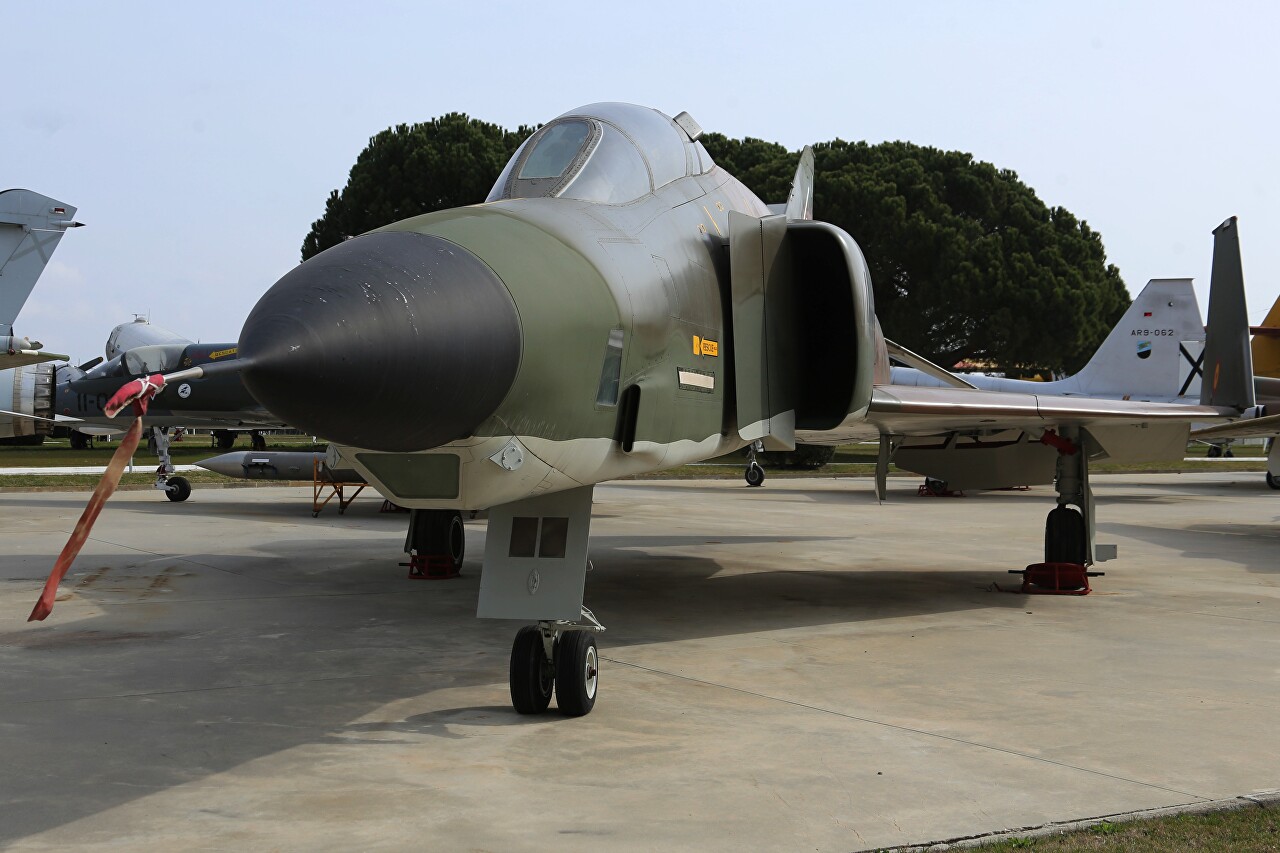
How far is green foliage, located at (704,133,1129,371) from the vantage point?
42188 millimetres

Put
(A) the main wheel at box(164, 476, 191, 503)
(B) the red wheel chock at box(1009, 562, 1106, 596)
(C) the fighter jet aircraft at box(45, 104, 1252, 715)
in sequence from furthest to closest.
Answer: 1. (A) the main wheel at box(164, 476, 191, 503)
2. (B) the red wheel chock at box(1009, 562, 1106, 596)
3. (C) the fighter jet aircraft at box(45, 104, 1252, 715)

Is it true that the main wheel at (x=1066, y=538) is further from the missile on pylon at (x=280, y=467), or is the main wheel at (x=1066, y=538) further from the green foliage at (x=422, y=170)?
the green foliage at (x=422, y=170)

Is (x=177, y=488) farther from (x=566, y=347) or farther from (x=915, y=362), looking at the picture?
(x=566, y=347)

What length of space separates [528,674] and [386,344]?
2485mm

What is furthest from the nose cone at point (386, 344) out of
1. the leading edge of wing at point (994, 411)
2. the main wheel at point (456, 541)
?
the main wheel at point (456, 541)

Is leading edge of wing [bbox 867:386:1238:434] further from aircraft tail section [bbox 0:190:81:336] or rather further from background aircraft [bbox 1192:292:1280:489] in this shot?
aircraft tail section [bbox 0:190:81:336]

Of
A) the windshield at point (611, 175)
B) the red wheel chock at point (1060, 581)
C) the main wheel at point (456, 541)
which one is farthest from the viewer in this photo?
the main wheel at point (456, 541)

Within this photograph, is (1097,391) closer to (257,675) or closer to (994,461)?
(994,461)

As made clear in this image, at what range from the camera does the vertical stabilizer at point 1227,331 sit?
1035 cm

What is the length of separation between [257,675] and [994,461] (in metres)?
8.05

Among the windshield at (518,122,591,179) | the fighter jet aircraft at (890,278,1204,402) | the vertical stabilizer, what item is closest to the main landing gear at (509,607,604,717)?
the windshield at (518,122,591,179)

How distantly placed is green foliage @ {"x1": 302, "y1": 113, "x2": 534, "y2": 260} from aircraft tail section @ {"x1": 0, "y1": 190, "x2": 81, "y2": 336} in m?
17.3

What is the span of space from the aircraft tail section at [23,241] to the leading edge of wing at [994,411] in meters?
20.1

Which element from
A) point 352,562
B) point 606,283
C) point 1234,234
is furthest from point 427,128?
point 606,283
